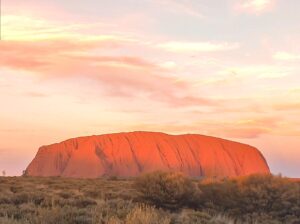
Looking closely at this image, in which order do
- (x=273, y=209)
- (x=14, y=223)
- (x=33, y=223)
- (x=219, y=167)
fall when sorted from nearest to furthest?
(x=14, y=223) → (x=33, y=223) → (x=273, y=209) → (x=219, y=167)

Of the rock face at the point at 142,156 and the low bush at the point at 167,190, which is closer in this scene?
the low bush at the point at 167,190

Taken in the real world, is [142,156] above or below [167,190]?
above

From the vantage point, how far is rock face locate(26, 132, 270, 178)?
360 ft

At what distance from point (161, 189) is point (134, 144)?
93573mm

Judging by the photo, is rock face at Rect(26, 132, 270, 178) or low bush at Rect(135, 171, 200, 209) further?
rock face at Rect(26, 132, 270, 178)

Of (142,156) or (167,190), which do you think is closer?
(167,190)

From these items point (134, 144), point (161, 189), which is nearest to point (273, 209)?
point (161, 189)

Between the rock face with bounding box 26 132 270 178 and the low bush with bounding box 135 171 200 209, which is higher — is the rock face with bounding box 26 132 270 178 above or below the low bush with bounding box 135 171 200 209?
above

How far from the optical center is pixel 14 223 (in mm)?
10789

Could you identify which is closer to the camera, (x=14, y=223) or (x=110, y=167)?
(x=14, y=223)

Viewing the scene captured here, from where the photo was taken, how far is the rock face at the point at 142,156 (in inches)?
4323

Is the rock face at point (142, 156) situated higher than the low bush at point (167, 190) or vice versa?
the rock face at point (142, 156)

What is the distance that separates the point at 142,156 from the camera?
373ft

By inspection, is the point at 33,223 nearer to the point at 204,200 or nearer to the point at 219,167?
the point at 204,200
